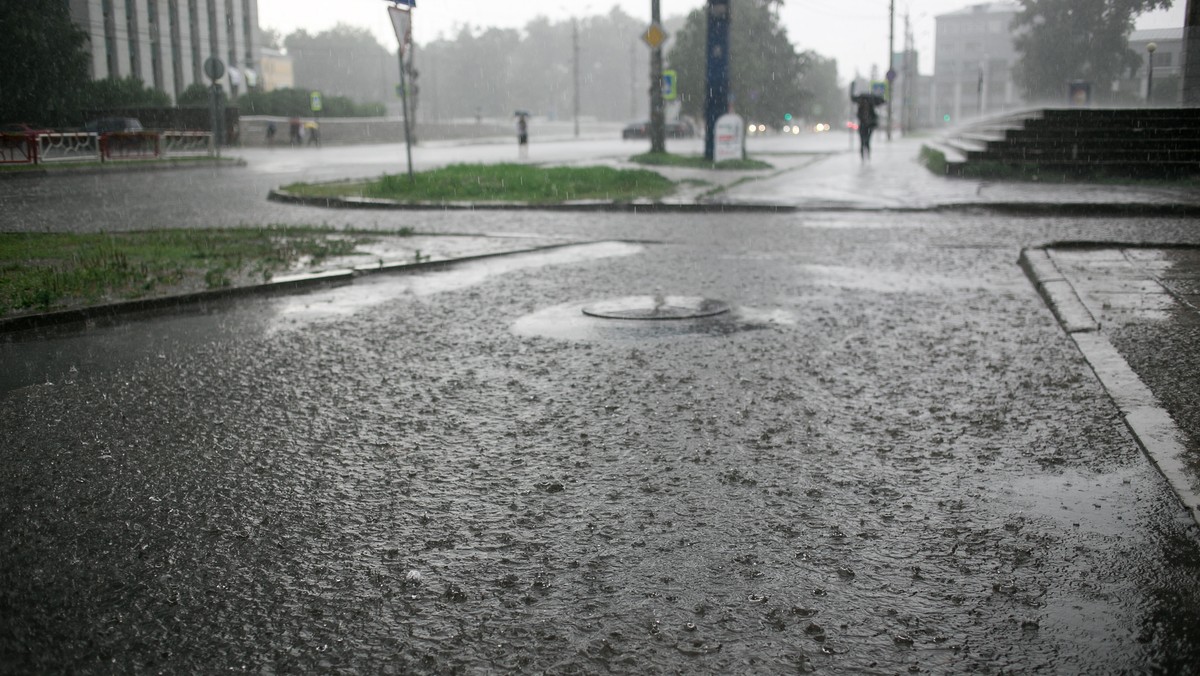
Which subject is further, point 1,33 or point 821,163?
point 1,33

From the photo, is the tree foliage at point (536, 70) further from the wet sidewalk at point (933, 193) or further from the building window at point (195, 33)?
the wet sidewalk at point (933, 193)

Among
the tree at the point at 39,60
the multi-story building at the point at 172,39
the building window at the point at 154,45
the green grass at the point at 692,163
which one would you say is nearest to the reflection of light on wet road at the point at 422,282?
the green grass at the point at 692,163

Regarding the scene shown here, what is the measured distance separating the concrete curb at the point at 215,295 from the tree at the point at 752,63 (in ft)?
219


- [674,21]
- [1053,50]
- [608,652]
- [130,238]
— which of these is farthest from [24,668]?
[674,21]

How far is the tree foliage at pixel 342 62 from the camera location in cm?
14250

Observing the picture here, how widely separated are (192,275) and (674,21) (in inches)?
7871

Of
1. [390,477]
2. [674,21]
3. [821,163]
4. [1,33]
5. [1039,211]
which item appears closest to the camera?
[390,477]

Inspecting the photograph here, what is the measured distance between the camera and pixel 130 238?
1118 cm

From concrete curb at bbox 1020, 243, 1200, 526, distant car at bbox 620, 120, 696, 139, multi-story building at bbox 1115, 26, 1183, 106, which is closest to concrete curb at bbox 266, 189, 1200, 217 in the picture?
concrete curb at bbox 1020, 243, 1200, 526

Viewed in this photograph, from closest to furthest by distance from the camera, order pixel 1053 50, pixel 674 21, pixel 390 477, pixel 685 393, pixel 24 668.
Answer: pixel 24 668 → pixel 390 477 → pixel 685 393 → pixel 1053 50 → pixel 674 21

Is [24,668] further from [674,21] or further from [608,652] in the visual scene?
[674,21]

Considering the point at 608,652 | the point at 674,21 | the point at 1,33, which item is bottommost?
the point at 608,652

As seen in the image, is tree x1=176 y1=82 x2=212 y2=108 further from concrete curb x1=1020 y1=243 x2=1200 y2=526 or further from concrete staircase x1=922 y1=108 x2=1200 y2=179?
concrete curb x1=1020 y1=243 x2=1200 y2=526

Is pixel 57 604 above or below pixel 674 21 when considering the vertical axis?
below
